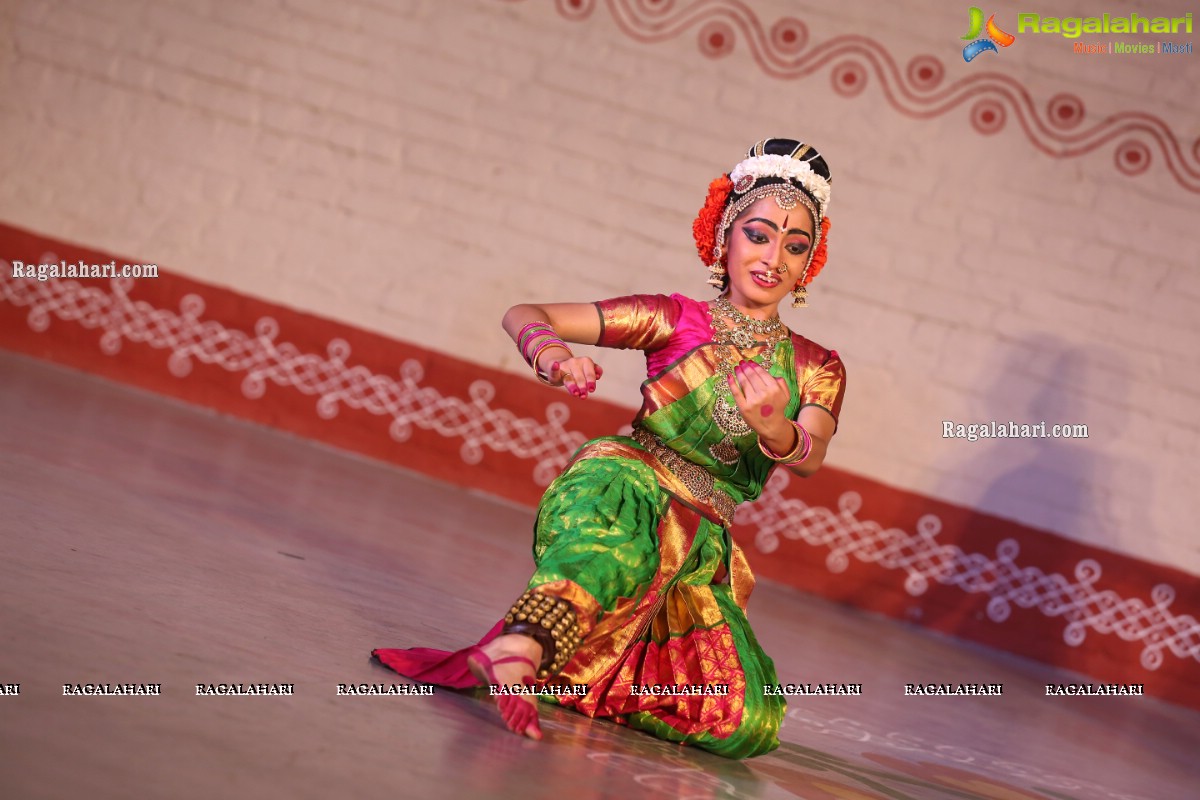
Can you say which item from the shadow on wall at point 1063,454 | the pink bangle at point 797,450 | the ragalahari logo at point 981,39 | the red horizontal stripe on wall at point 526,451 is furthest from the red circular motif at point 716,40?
the pink bangle at point 797,450

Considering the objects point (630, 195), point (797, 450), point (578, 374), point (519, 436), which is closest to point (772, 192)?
point (797, 450)

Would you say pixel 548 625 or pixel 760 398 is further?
pixel 760 398

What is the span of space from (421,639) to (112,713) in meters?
1.09

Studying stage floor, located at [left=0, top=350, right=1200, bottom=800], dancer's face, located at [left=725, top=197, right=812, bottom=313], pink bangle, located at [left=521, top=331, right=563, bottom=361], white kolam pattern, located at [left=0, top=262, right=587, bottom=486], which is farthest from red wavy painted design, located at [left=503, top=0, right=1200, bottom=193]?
pink bangle, located at [left=521, top=331, right=563, bottom=361]

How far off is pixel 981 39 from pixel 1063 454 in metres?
1.70

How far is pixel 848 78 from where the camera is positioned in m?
5.61

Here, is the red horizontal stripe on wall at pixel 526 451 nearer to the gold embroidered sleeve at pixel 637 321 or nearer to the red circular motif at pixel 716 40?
the red circular motif at pixel 716 40

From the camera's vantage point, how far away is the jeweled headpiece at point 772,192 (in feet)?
8.59

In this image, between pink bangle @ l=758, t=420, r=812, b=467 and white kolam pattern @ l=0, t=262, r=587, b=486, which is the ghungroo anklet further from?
white kolam pattern @ l=0, t=262, r=587, b=486

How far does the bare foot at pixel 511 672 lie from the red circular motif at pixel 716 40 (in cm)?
411

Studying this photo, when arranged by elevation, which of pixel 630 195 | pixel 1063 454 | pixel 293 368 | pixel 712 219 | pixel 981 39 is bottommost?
pixel 293 368

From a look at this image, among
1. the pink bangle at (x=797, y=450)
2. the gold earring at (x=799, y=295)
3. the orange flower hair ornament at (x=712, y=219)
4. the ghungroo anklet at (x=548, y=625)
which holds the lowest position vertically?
the ghungroo anklet at (x=548, y=625)

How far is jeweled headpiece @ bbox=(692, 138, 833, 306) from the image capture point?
2617 mm

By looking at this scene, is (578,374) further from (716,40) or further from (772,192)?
(716,40)
